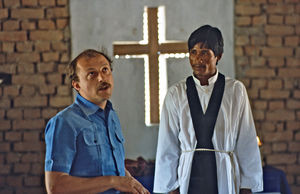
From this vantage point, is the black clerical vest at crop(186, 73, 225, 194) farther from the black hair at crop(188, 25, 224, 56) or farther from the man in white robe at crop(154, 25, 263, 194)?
the black hair at crop(188, 25, 224, 56)

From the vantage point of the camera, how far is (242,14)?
11.6 ft

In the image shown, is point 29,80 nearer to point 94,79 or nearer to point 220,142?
point 220,142

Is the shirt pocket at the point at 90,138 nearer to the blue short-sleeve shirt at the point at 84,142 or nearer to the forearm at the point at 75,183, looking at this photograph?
the blue short-sleeve shirt at the point at 84,142

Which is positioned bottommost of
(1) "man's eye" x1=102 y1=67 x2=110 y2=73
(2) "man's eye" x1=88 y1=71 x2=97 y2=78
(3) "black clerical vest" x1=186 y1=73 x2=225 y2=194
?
(3) "black clerical vest" x1=186 y1=73 x2=225 y2=194

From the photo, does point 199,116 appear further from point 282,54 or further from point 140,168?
point 282,54

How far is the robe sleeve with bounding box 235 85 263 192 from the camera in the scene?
2357mm

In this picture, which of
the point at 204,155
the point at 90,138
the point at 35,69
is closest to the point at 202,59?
the point at 204,155

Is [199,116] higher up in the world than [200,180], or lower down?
higher up

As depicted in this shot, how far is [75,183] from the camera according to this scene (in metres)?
1.35

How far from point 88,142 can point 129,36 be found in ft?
6.98

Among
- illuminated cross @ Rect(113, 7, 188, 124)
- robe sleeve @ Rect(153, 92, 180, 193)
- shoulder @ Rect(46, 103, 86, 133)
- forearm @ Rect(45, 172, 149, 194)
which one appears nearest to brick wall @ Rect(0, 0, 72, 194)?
illuminated cross @ Rect(113, 7, 188, 124)

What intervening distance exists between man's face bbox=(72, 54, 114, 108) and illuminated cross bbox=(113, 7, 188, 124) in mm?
1817

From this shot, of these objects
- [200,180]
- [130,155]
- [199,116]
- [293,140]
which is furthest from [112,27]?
[293,140]

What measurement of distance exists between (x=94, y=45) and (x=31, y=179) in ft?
4.21
